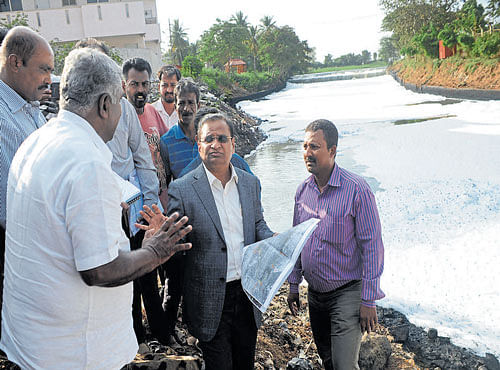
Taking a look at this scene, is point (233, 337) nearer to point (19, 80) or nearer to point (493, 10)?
point (19, 80)

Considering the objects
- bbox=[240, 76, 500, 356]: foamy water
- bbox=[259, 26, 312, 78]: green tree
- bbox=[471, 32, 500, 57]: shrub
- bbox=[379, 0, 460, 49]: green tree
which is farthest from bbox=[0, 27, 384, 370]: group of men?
bbox=[259, 26, 312, 78]: green tree

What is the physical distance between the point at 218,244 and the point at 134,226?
2.25 feet

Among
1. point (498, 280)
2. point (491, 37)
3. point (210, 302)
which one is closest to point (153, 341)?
point (210, 302)

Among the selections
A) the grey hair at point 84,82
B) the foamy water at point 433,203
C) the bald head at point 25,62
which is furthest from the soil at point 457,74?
the grey hair at point 84,82

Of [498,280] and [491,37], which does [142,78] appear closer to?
[498,280]

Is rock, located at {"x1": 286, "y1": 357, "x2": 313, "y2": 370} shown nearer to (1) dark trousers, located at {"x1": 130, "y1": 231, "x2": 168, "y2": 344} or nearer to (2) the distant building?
(1) dark trousers, located at {"x1": 130, "y1": 231, "x2": 168, "y2": 344}

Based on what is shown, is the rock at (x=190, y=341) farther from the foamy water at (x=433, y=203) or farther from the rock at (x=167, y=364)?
the foamy water at (x=433, y=203)

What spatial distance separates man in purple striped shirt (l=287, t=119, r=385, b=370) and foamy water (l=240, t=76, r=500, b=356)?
220 cm

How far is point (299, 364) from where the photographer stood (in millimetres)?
3326

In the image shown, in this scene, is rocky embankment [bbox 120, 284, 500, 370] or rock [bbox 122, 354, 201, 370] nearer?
rock [bbox 122, 354, 201, 370]

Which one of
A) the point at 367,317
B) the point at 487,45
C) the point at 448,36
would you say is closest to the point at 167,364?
the point at 367,317

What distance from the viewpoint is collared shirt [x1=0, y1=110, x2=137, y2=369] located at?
1.42 meters

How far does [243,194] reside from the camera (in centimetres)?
251

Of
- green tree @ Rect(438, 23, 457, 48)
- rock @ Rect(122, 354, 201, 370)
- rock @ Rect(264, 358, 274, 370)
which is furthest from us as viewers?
green tree @ Rect(438, 23, 457, 48)
